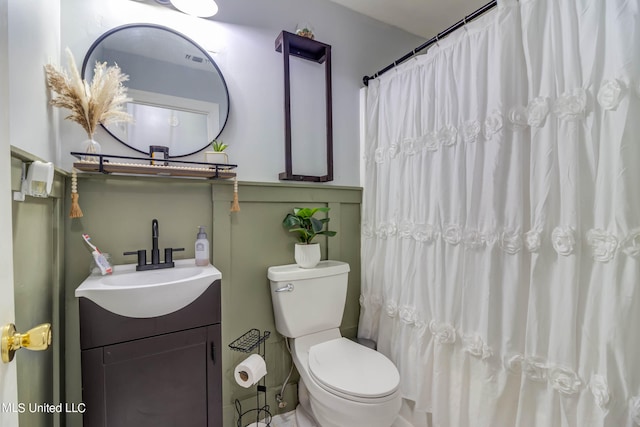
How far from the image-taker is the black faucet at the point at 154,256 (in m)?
1.33

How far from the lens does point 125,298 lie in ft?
3.51

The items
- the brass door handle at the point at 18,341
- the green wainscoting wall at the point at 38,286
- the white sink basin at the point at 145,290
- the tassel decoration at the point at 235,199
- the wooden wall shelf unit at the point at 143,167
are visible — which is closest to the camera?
the brass door handle at the point at 18,341

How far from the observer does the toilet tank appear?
1.57m

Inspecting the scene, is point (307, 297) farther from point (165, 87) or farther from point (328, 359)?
point (165, 87)

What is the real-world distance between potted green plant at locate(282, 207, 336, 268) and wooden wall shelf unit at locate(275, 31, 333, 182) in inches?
9.2

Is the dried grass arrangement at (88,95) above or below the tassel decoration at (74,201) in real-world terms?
above

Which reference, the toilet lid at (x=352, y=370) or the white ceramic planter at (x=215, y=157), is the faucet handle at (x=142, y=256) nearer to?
the white ceramic planter at (x=215, y=157)

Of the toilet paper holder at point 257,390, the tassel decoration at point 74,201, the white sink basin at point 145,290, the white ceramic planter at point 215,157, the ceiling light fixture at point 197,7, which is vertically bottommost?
the toilet paper holder at point 257,390

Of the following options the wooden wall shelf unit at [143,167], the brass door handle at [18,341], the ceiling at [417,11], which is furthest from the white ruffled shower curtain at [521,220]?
the brass door handle at [18,341]

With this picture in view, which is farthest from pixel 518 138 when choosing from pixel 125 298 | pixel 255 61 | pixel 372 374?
pixel 125 298

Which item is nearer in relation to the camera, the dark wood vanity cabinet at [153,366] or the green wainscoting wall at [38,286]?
the green wainscoting wall at [38,286]

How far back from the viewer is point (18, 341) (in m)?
0.52

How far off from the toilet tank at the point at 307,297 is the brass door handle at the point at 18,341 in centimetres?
105

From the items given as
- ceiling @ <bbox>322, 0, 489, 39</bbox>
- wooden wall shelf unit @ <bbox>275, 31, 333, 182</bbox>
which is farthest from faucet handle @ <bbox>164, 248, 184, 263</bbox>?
ceiling @ <bbox>322, 0, 489, 39</bbox>
